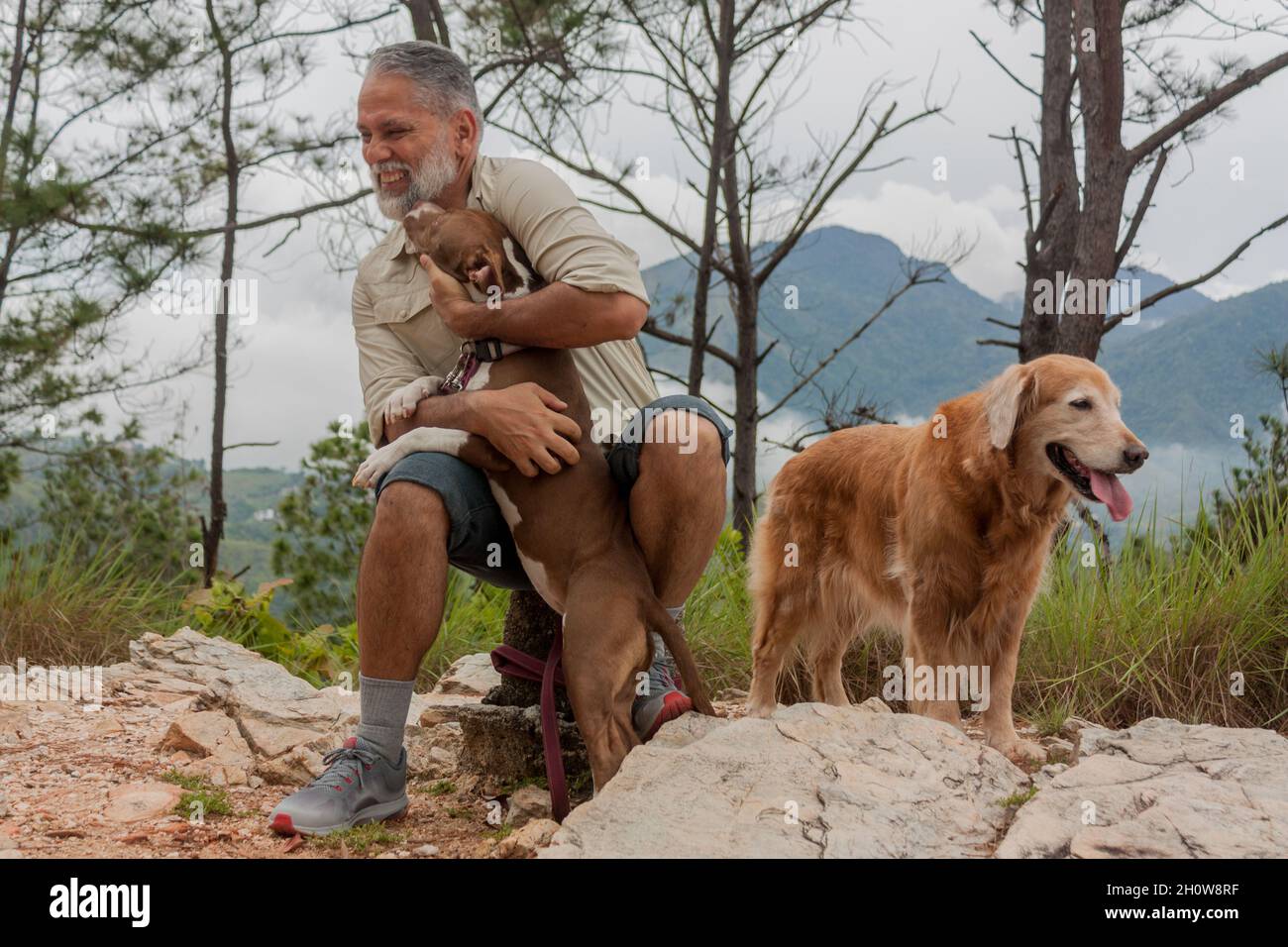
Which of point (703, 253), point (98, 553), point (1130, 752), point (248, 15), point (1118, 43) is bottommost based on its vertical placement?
point (1130, 752)

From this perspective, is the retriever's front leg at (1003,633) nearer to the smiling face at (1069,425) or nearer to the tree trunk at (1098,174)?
the smiling face at (1069,425)

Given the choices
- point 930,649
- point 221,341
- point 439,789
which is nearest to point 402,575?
point 439,789

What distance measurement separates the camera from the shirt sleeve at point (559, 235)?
300cm

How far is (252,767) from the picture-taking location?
3662mm

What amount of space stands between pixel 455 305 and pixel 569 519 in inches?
24.9

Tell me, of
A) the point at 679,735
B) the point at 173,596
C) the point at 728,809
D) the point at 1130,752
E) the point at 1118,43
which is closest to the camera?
the point at 728,809

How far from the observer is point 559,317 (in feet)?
9.70

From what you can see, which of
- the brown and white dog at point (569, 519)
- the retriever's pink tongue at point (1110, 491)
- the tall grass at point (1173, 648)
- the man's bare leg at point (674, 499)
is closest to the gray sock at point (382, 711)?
the brown and white dog at point (569, 519)

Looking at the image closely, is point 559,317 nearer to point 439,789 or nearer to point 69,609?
point 439,789

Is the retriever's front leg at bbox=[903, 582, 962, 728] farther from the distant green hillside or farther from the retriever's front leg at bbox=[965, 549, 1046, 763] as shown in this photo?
the distant green hillside

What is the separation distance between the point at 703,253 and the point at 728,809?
4931 millimetres

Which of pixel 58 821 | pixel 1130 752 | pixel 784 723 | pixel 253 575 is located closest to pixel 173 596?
pixel 253 575

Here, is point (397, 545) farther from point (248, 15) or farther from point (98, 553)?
point (248, 15)

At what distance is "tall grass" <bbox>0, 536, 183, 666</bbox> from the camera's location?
5648 millimetres
